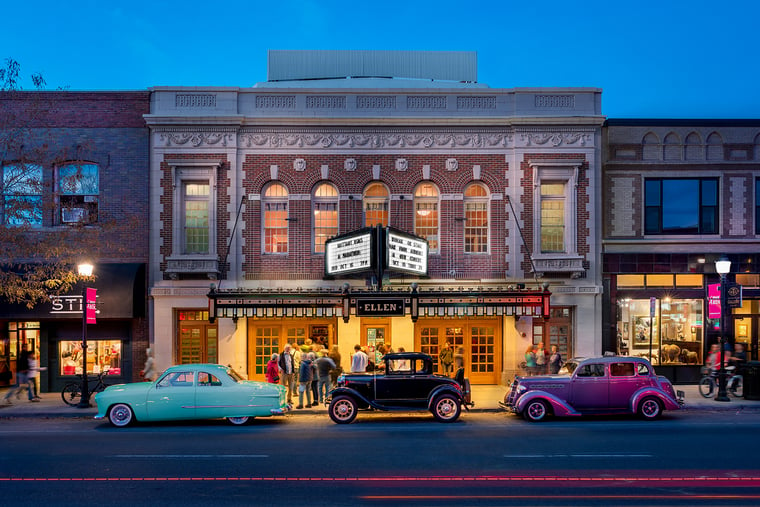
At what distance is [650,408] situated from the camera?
1466 cm

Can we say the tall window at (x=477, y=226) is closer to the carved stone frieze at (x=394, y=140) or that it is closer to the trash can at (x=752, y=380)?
the carved stone frieze at (x=394, y=140)

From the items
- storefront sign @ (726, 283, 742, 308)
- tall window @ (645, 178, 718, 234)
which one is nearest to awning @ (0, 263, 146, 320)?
tall window @ (645, 178, 718, 234)

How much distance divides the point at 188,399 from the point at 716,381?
1590cm

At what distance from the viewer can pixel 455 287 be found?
2020cm

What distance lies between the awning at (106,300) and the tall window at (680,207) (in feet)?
58.8

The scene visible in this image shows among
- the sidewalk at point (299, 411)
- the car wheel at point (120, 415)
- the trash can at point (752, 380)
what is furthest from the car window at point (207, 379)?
the trash can at point (752, 380)

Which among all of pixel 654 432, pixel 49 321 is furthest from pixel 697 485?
pixel 49 321

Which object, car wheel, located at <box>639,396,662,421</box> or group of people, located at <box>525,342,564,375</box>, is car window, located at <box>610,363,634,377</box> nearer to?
car wheel, located at <box>639,396,662,421</box>

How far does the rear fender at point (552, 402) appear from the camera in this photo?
1436cm

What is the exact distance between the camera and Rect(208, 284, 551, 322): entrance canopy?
1817cm

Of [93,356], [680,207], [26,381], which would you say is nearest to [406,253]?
[680,207]

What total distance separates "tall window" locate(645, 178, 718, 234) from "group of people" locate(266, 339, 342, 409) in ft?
40.9

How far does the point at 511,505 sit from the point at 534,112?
15.6 metres

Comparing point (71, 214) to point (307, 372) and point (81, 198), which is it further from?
point (307, 372)
